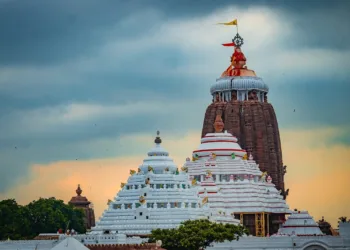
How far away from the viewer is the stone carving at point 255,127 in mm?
157875

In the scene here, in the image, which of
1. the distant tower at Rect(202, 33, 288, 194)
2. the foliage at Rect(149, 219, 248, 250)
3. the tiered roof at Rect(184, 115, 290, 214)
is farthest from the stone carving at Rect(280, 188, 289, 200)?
the foliage at Rect(149, 219, 248, 250)

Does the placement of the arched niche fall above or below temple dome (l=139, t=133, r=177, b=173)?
below

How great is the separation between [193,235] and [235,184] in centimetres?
2542

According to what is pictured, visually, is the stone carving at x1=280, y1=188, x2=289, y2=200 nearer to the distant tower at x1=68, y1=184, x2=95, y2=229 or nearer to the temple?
the temple

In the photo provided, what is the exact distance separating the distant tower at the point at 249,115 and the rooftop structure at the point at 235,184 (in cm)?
1180

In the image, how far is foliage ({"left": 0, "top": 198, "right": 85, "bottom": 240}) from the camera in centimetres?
14500

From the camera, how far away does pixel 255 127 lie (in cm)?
15812

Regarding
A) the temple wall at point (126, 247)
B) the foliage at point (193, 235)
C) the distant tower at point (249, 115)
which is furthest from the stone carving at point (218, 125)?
the temple wall at point (126, 247)

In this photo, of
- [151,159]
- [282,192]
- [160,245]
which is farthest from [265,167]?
[160,245]

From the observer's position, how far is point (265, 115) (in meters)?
158

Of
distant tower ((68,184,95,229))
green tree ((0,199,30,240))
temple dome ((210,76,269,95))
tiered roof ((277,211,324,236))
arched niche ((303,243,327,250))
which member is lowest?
arched niche ((303,243,327,250))

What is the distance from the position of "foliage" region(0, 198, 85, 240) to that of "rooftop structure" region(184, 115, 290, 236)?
13728mm

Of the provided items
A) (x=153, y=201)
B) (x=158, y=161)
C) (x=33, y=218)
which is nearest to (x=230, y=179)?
(x=158, y=161)

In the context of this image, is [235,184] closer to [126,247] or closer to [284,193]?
[284,193]
